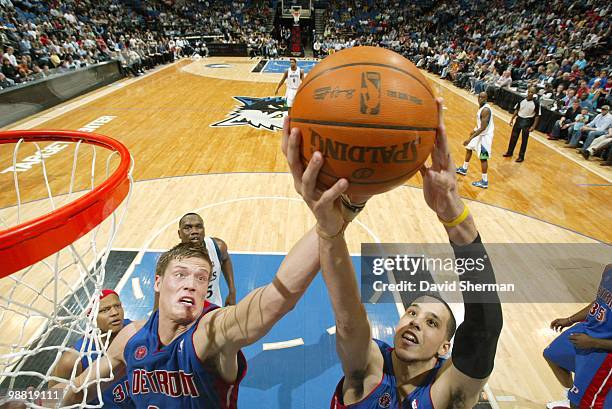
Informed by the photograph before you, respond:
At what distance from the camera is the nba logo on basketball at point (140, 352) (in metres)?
1.95

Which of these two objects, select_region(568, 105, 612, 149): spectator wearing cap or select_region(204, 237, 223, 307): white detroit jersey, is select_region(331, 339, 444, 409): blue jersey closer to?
select_region(204, 237, 223, 307): white detroit jersey

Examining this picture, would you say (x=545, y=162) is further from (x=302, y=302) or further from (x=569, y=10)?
(x=569, y=10)

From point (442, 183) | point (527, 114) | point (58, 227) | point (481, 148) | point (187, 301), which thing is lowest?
point (481, 148)

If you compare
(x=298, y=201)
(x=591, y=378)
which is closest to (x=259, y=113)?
(x=298, y=201)

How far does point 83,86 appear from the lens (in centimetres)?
1308

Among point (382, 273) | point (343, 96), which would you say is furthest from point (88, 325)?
point (382, 273)

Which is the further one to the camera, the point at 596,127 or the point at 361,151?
the point at 596,127

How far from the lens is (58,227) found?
149cm

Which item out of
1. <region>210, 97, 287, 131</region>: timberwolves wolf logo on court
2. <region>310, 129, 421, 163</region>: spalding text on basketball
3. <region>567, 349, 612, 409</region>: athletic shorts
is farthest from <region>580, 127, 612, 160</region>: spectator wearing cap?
<region>310, 129, 421, 163</region>: spalding text on basketball

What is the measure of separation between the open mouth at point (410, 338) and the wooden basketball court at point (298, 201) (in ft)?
5.14

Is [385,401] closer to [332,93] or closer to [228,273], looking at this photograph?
[332,93]

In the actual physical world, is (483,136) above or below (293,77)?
below

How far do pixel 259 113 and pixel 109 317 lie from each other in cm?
920

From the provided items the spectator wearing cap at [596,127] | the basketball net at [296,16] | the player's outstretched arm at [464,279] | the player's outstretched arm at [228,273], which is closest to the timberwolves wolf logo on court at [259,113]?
the player's outstretched arm at [228,273]
